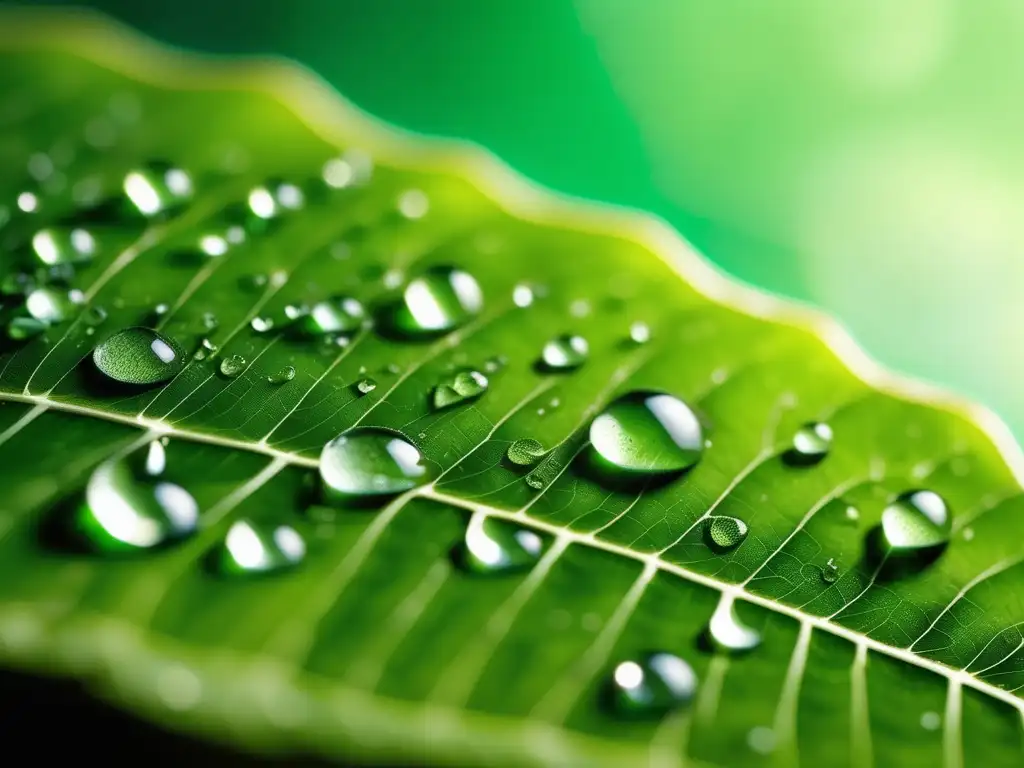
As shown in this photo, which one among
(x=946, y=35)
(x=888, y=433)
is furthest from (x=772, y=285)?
(x=888, y=433)

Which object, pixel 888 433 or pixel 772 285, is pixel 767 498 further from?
pixel 772 285

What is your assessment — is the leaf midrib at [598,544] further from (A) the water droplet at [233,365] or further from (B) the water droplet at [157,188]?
(B) the water droplet at [157,188]

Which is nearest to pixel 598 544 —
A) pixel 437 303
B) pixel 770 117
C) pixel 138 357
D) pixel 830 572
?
pixel 830 572

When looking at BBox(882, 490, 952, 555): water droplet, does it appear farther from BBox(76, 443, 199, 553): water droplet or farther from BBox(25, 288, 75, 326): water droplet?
BBox(25, 288, 75, 326): water droplet

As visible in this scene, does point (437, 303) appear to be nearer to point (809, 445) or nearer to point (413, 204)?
point (413, 204)

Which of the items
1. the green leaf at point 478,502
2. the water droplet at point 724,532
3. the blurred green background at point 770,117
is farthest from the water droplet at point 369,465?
the blurred green background at point 770,117

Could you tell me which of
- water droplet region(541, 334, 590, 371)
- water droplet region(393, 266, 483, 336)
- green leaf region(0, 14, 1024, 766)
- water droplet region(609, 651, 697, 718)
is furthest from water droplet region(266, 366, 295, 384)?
water droplet region(609, 651, 697, 718)
